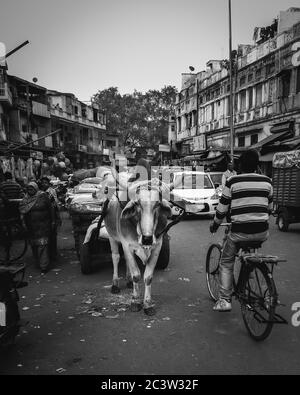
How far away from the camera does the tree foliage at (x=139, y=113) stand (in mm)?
61562

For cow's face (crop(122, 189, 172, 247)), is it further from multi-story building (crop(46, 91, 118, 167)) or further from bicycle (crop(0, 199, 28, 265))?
Answer: multi-story building (crop(46, 91, 118, 167))

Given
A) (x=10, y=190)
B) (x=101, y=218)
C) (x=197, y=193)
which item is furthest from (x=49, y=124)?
(x=101, y=218)

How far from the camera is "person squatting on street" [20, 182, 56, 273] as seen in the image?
23.9 ft

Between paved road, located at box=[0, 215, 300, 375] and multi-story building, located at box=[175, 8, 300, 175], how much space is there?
16.7m

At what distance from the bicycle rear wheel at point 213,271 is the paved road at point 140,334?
0.19m

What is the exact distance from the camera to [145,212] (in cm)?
463

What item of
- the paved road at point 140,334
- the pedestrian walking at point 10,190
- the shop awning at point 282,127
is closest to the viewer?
the paved road at point 140,334

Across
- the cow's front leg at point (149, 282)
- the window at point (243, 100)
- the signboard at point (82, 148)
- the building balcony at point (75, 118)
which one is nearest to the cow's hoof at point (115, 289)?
the cow's front leg at point (149, 282)

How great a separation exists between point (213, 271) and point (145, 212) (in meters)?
1.50

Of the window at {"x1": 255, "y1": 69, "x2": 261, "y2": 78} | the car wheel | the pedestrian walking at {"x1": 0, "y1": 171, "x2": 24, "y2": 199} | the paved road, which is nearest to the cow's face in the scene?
the paved road

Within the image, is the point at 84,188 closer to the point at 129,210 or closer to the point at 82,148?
the point at 129,210

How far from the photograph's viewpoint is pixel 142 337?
4.25 meters

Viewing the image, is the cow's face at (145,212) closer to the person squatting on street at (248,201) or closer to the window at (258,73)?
the person squatting on street at (248,201)
